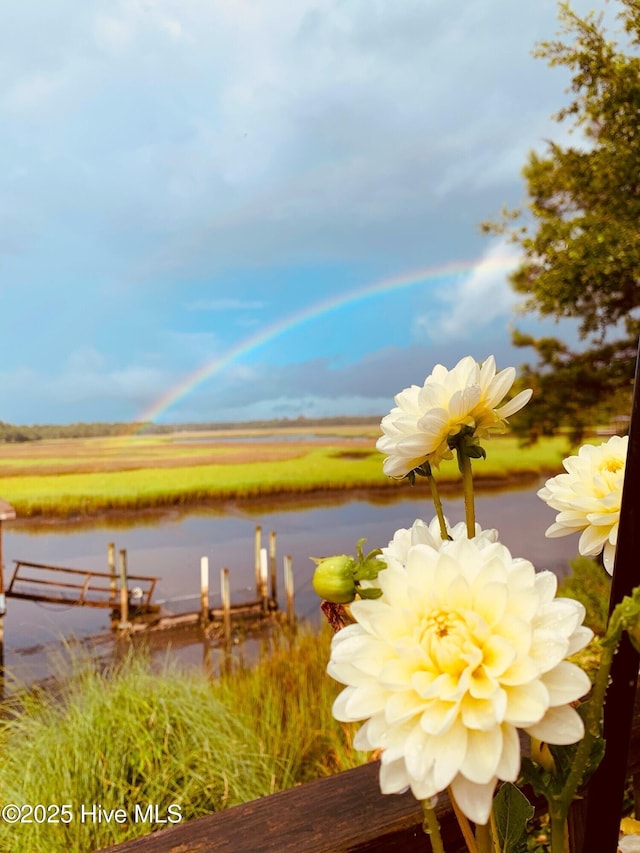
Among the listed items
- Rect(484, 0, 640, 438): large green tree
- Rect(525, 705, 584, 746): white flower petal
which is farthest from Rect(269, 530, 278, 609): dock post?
Rect(525, 705, 584, 746): white flower petal

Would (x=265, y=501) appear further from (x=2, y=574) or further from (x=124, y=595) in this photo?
(x=2, y=574)

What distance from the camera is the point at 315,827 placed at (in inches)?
22.5

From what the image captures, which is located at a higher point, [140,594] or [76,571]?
[76,571]

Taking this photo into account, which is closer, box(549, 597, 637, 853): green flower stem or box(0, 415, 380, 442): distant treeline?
box(549, 597, 637, 853): green flower stem

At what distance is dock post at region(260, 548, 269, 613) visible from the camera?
451cm

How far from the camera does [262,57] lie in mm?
4367

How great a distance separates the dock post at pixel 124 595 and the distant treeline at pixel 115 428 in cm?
75

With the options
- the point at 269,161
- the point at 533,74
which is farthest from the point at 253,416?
the point at 533,74

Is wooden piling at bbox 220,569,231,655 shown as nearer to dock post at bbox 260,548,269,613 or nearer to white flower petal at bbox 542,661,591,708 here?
dock post at bbox 260,548,269,613

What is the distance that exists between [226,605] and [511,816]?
4.18 m

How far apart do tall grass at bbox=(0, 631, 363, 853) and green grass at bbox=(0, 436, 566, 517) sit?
5.73 feet

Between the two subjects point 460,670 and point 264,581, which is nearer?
point 460,670

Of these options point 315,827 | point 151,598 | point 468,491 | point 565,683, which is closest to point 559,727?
point 565,683

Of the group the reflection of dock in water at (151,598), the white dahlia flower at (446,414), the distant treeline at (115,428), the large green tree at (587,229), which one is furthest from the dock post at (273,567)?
the white dahlia flower at (446,414)
